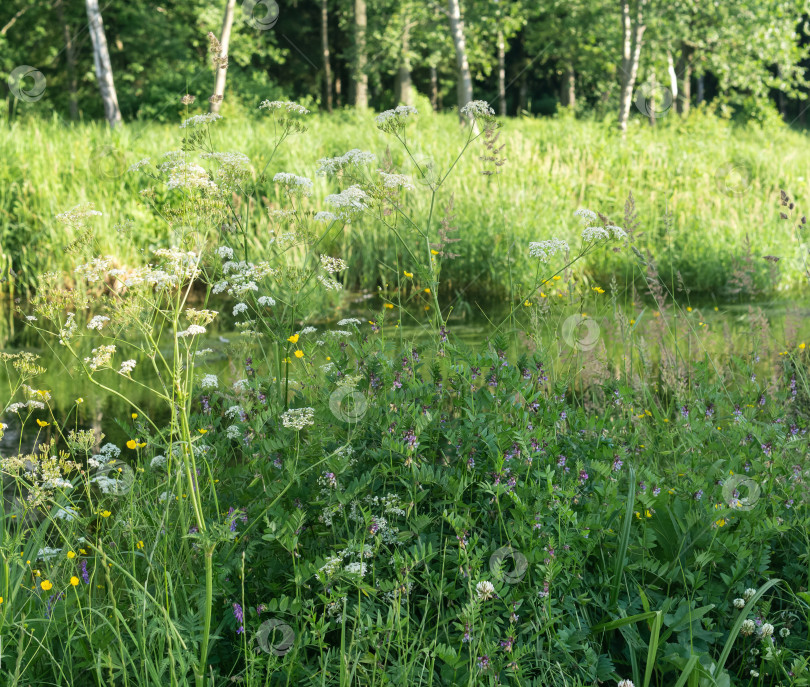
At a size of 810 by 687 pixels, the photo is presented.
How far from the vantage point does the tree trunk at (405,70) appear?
2489cm

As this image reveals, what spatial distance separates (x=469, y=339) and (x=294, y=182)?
10.6 ft

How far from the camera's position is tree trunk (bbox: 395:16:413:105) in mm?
24891

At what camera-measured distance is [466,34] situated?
2320 centimetres

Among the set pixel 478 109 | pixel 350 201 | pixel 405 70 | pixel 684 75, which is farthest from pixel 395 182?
pixel 684 75

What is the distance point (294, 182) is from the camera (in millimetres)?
3070

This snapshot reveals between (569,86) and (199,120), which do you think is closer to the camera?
(199,120)

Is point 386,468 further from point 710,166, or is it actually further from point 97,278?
point 710,166

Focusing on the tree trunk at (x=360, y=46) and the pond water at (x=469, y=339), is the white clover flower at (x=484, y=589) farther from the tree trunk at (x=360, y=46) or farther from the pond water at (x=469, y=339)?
the tree trunk at (x=360, y=46)

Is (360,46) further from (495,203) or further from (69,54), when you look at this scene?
(495,203)

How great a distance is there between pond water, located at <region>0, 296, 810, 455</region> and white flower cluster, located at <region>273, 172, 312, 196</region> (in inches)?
34.2

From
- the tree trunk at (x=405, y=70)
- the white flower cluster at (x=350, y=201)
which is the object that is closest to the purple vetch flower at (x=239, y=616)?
the white flower cluster at (x=350, y=201)

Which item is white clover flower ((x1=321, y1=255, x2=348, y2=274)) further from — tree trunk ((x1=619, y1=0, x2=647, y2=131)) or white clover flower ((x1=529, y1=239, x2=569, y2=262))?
tree trunk ((x1=619, y1=0, x2=647, y2=131))

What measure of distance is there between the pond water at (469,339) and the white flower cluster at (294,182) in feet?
2.85

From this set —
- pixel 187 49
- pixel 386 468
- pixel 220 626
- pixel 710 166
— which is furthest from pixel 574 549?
pixel 187 49
